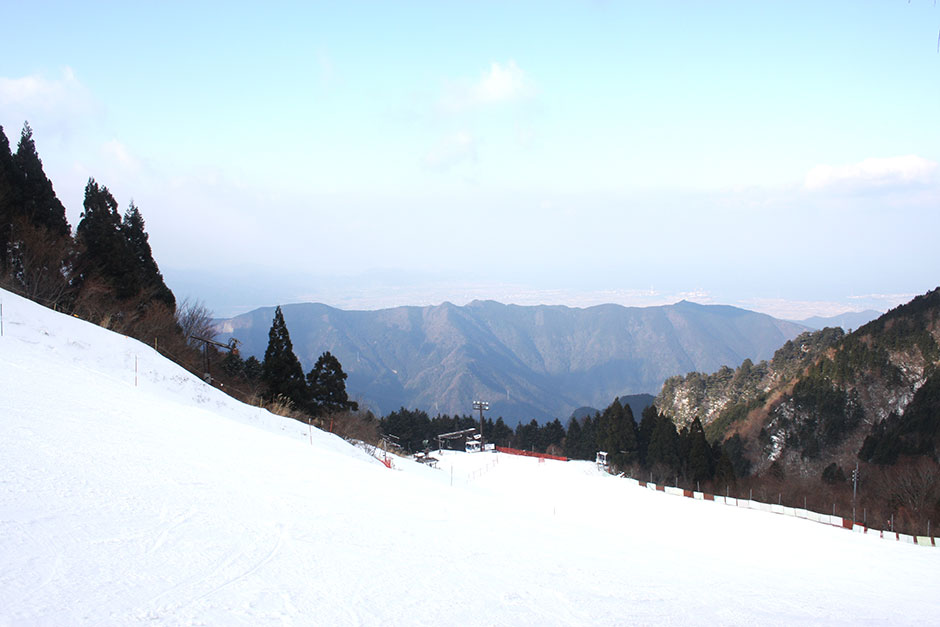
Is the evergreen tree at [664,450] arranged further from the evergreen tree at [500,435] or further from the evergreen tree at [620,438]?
the evergreen tree at [500,435]

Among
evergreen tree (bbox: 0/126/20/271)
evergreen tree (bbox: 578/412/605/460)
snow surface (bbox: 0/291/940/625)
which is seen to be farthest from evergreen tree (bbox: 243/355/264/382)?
evergreen tree (bbox: 578/412/605/460)

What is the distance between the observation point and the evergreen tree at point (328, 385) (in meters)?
36.2

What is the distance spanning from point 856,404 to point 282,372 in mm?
76588

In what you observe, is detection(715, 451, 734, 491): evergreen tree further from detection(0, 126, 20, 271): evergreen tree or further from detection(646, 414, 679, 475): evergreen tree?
detection(0, 126, 20, 271): evergreen tree

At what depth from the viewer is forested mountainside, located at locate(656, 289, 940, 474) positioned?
6500 cm

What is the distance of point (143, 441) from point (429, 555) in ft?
14.7

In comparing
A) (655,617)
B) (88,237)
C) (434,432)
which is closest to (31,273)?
(88,237)

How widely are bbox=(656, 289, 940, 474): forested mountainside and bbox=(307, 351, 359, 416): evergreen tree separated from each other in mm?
56613

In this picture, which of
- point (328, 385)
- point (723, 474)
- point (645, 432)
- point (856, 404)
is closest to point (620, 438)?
point (645, 432)

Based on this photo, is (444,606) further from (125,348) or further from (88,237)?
(88,237)

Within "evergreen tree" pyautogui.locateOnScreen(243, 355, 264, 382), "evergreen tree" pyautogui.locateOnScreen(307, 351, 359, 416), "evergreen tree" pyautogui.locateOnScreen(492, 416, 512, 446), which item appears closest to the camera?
"evergreen tree" pyautogui.locateOnScreen(243, 355, 264, 382)

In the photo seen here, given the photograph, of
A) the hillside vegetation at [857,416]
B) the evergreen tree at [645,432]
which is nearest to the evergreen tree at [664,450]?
the evergreen tree at [645,432]

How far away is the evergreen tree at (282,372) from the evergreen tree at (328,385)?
1.81 metres

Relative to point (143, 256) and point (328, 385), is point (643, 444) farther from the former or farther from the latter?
point (143, 256)
